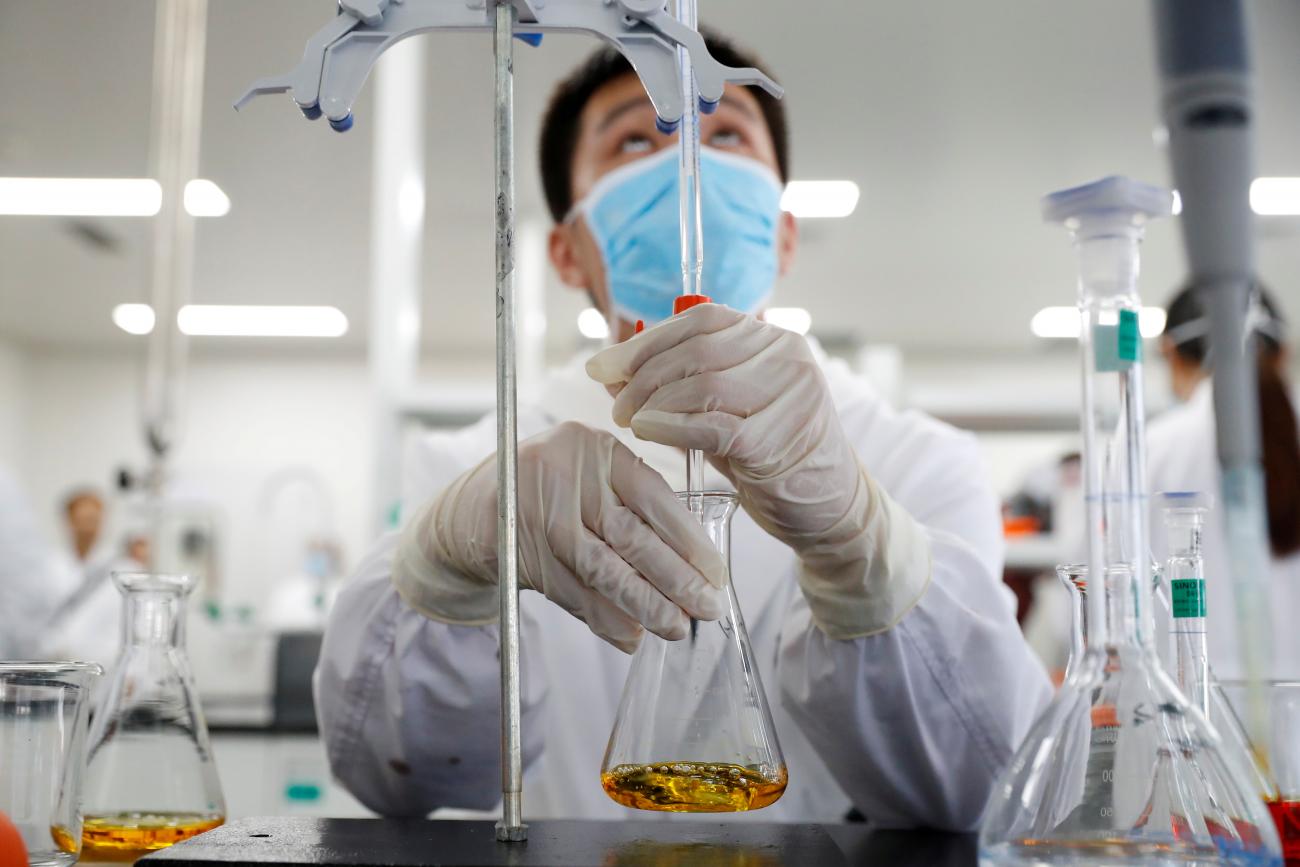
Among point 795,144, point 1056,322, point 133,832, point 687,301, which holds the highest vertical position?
point 795,144

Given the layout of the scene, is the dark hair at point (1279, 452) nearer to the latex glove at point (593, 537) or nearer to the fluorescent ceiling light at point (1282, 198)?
the latex glove at point (593, 537)

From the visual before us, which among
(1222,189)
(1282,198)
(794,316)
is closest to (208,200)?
(794,316)

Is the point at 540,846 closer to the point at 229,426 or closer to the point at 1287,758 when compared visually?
the point at 1287,758

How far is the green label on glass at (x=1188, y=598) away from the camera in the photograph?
63 centimetres

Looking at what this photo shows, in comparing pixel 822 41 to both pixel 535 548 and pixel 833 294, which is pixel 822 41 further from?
pixel 535 548

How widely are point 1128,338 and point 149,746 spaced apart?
24.9 inches

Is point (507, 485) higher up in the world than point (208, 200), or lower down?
lower down

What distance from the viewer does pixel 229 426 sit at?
322 inches

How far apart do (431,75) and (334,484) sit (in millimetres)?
4666

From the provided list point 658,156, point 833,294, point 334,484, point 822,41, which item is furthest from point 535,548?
point 334,484

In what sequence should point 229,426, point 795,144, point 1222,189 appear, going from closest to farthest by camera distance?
1. point 1222,189
2. point 795,144
3. point 229,426

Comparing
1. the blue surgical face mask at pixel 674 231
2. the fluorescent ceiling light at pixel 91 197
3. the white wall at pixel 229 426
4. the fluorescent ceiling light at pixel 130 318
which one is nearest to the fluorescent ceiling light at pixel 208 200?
the fluorescent ceiling light at pixel 91 197

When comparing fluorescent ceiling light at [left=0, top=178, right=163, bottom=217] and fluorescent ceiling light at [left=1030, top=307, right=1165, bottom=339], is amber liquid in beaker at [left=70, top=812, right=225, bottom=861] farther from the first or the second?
fluorescent ceiling light at [left=1030, top=307, right=1165, bottom=339]

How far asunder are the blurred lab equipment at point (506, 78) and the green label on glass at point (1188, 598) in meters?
0.35
